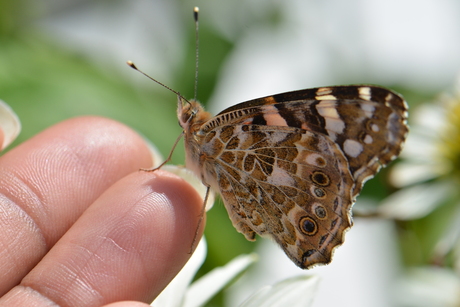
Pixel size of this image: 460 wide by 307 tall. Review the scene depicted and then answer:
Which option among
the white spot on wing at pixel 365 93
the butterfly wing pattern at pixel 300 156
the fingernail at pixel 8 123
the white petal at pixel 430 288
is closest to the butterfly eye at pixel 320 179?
the butterfly wing pattern at pixel 300 156

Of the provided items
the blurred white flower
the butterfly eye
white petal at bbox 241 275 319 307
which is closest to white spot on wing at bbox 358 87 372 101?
the butterfly eye

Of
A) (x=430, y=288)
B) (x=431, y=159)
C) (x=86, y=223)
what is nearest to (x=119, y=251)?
(x=86, y=223)

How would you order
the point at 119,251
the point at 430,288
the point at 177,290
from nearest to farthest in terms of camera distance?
the point at 119,251 < the point at 177,290 < the point at 430,288

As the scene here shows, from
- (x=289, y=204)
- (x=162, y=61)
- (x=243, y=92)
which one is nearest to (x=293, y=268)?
(x=243, y=92)

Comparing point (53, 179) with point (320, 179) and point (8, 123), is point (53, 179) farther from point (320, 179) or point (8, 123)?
point (320, 179)

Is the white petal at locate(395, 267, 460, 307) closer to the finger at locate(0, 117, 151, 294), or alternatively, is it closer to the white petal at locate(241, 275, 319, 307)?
the white petal at locate(241, 275, 319, 307)

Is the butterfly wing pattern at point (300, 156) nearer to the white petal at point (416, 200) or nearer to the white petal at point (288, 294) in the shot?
the white petal at point (288, 294)
